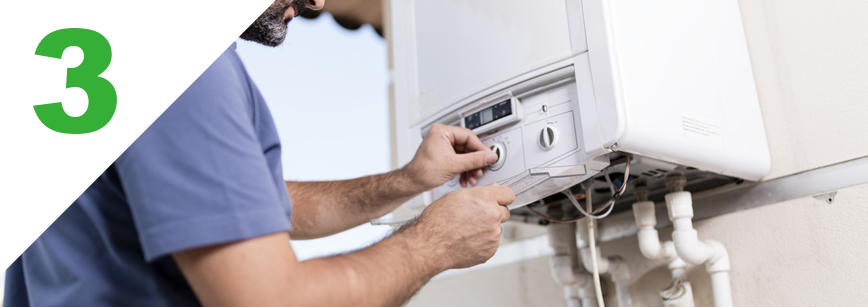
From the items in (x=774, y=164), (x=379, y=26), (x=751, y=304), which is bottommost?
(x=751, y=304)

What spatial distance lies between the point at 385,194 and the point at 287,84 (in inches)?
54.9

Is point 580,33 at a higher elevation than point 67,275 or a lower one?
higher

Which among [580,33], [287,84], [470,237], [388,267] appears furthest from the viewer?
[287,84]

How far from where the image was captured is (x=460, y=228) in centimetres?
76

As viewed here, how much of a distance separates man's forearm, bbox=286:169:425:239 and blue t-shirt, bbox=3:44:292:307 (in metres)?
0.48

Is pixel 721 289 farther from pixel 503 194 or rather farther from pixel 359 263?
pixel 359 263

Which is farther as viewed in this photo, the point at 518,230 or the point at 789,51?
the point at 518,230

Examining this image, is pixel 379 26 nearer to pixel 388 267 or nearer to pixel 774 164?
pixel 774 164

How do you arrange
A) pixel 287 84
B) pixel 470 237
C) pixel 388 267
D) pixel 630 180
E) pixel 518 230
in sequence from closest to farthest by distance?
pixel 388 267
pixel 470 237
pixel 630 180
pixel 518 230
pixel 287 84

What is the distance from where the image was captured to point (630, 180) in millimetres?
1029

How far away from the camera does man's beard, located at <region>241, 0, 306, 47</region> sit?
3.05 ft

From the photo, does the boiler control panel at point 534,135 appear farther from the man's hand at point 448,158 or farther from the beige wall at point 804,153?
the beige wall at point 804,153

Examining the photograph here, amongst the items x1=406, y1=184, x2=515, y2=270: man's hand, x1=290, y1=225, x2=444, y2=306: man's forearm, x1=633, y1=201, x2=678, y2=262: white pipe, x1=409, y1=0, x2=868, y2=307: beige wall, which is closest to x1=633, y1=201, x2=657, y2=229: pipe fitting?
x1=633, y1=201, x2=678, y2=262: white pipe

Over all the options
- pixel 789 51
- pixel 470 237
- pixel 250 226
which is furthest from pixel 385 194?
pixel 789 51
